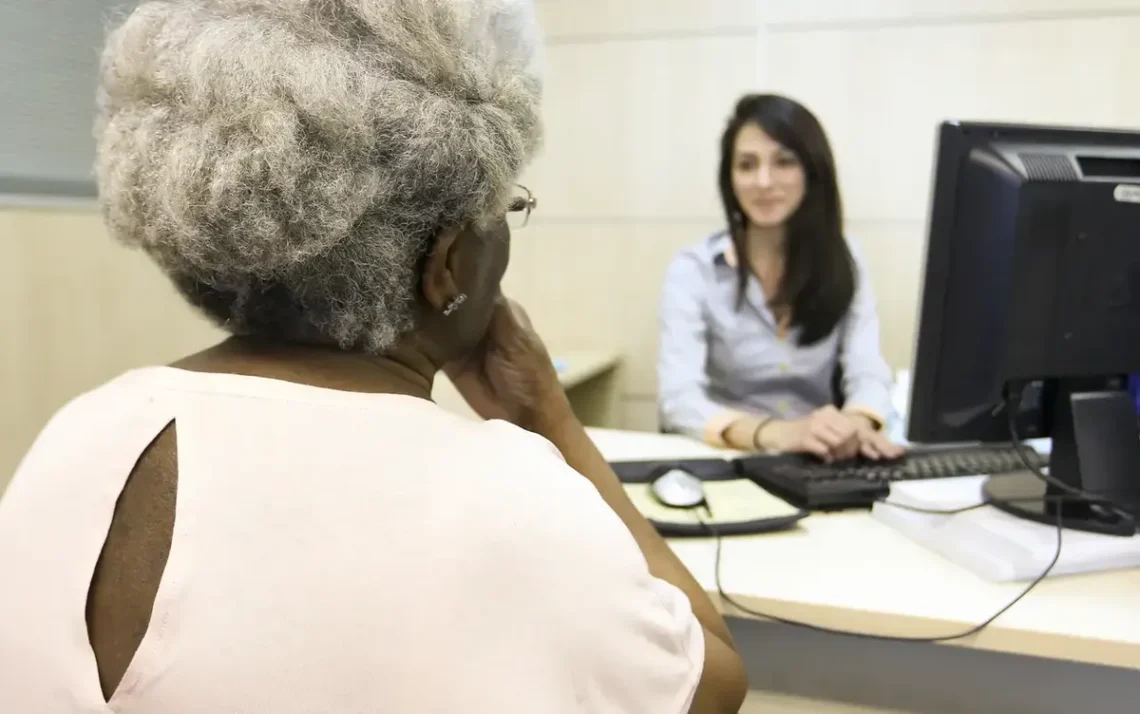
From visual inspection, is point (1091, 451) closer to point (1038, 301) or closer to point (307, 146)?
point (1038, 301)

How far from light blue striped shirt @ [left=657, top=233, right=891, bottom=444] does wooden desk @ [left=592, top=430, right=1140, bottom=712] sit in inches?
43.3

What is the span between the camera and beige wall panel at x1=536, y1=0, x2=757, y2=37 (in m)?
2.65

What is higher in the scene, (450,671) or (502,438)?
(502,438)

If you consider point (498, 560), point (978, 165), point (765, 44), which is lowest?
point (498, 560)

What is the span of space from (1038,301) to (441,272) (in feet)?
2.51

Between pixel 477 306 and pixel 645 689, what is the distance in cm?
34

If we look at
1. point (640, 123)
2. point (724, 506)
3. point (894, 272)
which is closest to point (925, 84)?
point (894, 272)

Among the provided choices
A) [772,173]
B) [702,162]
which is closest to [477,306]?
[772,173]

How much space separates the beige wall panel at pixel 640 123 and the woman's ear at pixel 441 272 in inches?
80.4

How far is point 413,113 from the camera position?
602mm

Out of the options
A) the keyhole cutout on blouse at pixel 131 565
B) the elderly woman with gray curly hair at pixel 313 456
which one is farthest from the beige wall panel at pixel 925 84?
the keyhole cutout on blouse at pixel 131 565

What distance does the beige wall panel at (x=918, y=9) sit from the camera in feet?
7.86

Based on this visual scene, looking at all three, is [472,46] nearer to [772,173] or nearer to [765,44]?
[772,173]

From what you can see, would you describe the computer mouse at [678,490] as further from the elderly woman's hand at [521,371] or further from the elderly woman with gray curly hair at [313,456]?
the elderly woman with gray curly hair at [313,456]
